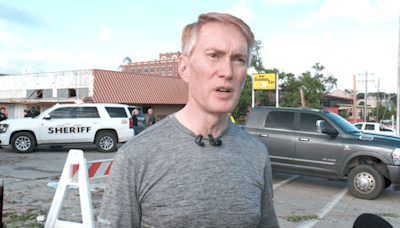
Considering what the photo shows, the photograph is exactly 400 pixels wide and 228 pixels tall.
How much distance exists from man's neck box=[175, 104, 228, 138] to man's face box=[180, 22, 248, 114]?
37 mm

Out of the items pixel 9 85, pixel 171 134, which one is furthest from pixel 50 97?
pixel 171 134

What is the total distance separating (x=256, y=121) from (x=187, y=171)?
769cm

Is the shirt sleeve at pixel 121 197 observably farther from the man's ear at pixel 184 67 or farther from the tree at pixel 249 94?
the tree at pixel 249 94

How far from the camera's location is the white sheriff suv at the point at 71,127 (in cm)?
1279

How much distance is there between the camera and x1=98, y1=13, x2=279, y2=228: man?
52.4 inches

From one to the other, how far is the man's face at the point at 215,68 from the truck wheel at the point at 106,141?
A: 42.2ft

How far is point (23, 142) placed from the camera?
12.8 metres

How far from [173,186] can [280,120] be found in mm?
7637

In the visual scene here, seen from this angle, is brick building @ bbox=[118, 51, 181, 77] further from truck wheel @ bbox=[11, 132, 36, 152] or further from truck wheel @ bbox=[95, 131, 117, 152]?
truck wheel @ bbox=[11, 132, 36, 152]

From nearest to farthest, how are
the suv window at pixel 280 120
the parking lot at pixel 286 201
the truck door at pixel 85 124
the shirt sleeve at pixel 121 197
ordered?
1. the shirt sleeve at pixel 121 197
2. the parking lot at pixel 286 201
3. the suv window at pixel 280 120
4. the truck door at pixel 85 124

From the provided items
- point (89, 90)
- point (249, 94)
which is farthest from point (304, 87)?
point (89, 90)

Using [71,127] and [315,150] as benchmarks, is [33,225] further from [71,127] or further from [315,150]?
[71,127]

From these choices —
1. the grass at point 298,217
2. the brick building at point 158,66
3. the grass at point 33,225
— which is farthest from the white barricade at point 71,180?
the brick building at point 158,66

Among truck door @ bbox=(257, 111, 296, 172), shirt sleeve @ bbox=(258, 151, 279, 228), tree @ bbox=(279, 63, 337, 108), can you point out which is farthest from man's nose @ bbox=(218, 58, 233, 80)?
tree @ bbox=(279, 63, 337, 108)
